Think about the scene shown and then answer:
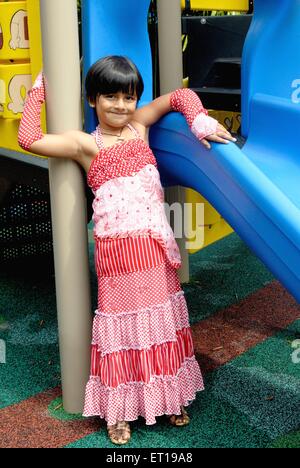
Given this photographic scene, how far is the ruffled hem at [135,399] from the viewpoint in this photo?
231 centimetres

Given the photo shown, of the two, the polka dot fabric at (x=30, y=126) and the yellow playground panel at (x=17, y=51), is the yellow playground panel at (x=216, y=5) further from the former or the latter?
the polka dot fabric at (x=30, y=126)

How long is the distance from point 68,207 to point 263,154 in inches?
26.4

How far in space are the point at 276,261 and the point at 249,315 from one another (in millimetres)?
1356

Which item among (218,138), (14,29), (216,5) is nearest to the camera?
(218,138)

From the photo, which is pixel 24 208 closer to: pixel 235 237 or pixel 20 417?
pixel 235 237

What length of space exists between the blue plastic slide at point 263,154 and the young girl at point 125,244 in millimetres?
133

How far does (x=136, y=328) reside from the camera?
2.29 m

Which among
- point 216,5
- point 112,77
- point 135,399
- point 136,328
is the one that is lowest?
point 135,399

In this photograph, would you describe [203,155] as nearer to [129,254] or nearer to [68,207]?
[129,254]

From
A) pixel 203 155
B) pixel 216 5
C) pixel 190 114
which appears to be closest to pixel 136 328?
pixel 203 155

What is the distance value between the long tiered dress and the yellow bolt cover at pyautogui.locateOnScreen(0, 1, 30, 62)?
2.59 ft

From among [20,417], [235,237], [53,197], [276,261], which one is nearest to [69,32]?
[53,197]
